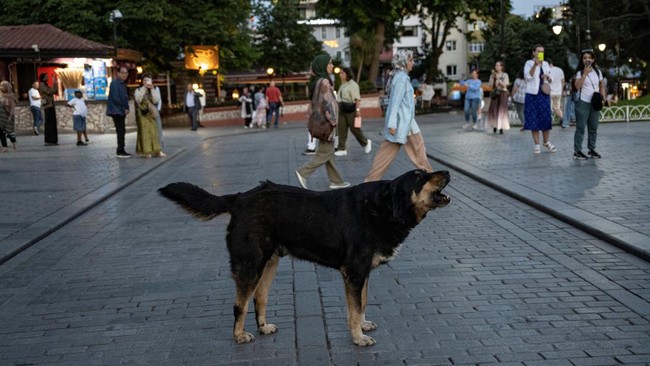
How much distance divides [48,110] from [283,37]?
5371 cm

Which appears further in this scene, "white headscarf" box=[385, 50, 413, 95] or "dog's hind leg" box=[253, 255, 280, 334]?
"white headscarf" box=[385, 50, 413, 95]

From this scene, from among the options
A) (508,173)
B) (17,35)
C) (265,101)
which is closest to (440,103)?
(265,101)

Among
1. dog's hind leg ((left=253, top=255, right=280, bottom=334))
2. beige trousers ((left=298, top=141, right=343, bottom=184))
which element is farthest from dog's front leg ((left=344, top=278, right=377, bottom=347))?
beige trousers ((left=298, top=141, right=343, bottom=184))

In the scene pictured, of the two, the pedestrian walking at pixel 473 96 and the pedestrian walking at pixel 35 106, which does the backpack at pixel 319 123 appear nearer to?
the pedestrian walking at pixel 473 96

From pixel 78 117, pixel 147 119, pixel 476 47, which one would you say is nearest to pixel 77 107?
pixel 78 117

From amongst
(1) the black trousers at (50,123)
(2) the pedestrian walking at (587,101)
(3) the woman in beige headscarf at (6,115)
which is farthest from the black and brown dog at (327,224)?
(1) the black trousers at (50,123)

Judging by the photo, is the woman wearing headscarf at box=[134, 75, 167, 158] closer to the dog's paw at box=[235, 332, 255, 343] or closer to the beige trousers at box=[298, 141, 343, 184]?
the beige trousers at box=[298, 141, 343, 184]

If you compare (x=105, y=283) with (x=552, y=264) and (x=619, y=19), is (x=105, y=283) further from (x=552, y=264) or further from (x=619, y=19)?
(x=619, y=19)

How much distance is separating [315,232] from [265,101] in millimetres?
31733

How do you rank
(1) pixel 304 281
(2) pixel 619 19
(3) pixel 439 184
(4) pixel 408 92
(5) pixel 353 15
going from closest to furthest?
(3) pixel 439 184 → (1) pixel 304 281 → (4) pixel 408 92 → (5) pixel 353 15 → (2) pixel 619 19

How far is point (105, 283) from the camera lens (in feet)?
21.8

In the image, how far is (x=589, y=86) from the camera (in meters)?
14.2

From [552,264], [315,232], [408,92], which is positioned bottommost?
[552,264]

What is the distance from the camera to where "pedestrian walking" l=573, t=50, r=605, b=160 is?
1423cm
